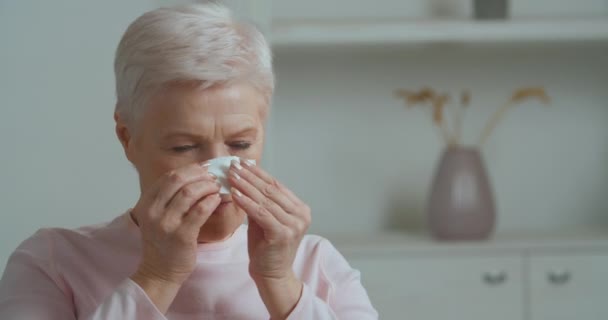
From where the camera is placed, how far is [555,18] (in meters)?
2.87

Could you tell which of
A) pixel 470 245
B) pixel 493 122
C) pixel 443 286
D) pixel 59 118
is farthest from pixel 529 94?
pixel 59 118

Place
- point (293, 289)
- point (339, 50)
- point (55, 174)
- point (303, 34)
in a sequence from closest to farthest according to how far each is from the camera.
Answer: point (293, 289) → point (55, 174) → point (303, 34) → point (339, 50)

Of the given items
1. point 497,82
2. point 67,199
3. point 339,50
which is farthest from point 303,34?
point 67,199

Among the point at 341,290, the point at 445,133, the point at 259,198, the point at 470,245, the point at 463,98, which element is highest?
the point at 259,198

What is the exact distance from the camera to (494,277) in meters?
2.76

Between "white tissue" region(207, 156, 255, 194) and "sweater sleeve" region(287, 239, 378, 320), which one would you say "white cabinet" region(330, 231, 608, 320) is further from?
"white tissue" region(207, 156, 255, 194)

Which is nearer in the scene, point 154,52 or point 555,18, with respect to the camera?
point 154,52

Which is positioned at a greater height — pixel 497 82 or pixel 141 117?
pixel 141 117

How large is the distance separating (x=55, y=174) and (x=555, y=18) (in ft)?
5.30

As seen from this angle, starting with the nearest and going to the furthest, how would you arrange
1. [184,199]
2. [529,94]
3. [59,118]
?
1. [184,199]
2. [59,118]
3. [529,94]

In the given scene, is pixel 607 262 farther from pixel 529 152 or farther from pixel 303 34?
pixel 303 34

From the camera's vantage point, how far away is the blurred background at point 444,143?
276cm

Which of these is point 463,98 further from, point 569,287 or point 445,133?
point 569,287

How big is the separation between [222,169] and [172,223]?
10 centimetres
